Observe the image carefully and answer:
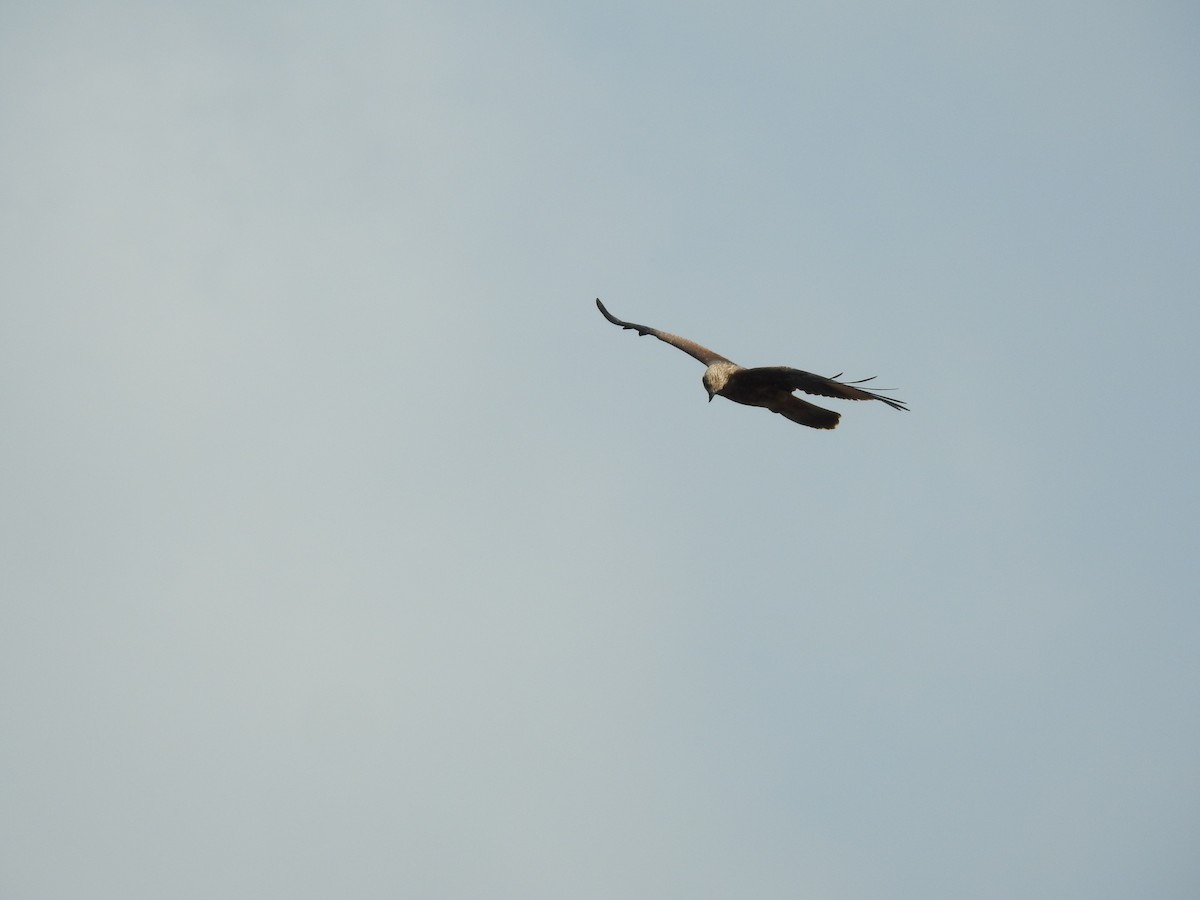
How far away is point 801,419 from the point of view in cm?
2102

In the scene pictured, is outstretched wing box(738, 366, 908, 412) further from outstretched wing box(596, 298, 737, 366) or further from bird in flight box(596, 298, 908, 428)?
outstretched wing box(596, 298, 737, 366)

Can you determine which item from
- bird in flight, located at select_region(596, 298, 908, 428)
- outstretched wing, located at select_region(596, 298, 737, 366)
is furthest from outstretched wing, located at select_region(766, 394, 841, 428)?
outstretched wing, located at select_region(596, 298, 737, 366)

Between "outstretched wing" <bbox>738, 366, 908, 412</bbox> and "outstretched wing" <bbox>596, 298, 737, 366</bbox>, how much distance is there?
219cm

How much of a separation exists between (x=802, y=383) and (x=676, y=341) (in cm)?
507

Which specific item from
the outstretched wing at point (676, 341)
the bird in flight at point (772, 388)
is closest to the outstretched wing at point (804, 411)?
the bird in flight at point (772, 388)

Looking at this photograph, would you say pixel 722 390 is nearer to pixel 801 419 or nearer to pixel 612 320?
pixel 801 419

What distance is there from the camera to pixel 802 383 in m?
19.5

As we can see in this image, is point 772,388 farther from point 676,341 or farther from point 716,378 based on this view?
point 676,341

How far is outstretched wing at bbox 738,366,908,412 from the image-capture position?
18562 mm

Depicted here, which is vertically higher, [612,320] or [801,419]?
[612,320]

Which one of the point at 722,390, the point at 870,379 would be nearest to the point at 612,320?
the point at 722,390

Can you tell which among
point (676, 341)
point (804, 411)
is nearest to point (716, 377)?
point (804, 411)

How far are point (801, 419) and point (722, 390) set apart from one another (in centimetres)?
126

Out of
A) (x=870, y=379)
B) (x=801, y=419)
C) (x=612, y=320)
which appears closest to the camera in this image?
(x=870, y=379)
